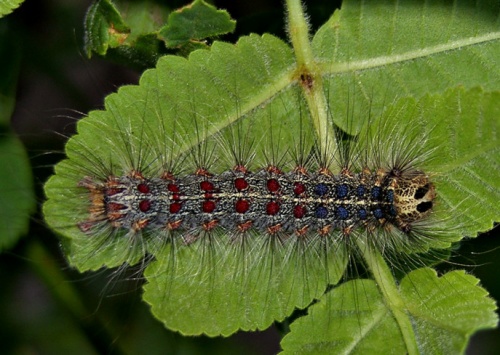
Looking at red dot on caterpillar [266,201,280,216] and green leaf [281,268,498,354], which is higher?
red dot on caterpillar [266,201,280,216]

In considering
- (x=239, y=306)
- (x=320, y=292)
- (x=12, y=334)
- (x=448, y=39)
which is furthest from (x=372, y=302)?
(x=12, y=334)

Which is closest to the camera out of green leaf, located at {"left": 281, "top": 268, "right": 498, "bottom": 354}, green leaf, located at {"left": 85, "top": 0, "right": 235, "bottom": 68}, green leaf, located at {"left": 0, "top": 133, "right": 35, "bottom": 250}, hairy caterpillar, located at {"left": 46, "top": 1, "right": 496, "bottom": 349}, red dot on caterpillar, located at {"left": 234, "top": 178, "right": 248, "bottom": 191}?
green leaf, located at {"left": 281, "top": 268, "right": 498, "bottom": 354}

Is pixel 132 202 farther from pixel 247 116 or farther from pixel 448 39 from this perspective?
pixel 448 39

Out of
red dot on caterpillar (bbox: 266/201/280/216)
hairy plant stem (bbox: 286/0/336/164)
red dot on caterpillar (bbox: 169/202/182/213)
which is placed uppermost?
hairy plant stem (bbox: 286/0/336/164)

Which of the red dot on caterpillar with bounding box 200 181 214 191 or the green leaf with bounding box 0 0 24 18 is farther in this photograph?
the red dot on caterpillar with bounding box 200 181 214 191

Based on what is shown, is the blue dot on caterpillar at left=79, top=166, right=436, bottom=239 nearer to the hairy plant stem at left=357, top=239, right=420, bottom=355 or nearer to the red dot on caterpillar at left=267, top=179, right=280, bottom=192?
the red dot on caterpillar at left=267, top=179, right=280, bottom=192

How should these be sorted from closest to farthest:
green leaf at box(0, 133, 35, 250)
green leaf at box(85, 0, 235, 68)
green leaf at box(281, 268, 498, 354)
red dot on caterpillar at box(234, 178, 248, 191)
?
green leaf at box(281, 268, 498, 354) → green leaf at box(85, 0, 235, 68) → red dot on caterpillar at box(234, 178, 248, 191) → green leaf at box(0, 133, 35, 250)

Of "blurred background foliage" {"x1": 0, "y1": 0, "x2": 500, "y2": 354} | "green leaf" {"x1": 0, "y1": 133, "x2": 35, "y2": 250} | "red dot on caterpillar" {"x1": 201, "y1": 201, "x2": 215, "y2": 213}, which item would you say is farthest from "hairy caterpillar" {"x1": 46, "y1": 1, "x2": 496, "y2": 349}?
"green leaf" {"x1": 0, "y1": 133, "x2": 35, "y2": 250}

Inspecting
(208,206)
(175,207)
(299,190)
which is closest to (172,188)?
(175,207)

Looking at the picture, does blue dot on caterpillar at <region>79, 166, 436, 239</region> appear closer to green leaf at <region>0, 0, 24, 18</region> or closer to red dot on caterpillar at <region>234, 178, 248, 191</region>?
red dot on caterpillar at <region>234, 178, 248, 191</region>

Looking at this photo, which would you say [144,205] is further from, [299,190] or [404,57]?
[404,57]
